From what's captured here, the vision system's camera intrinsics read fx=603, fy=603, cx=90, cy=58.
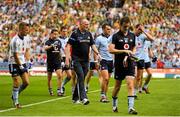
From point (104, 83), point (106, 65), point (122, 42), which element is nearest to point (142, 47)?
point (106, 65)

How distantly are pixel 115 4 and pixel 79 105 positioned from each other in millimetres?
32839

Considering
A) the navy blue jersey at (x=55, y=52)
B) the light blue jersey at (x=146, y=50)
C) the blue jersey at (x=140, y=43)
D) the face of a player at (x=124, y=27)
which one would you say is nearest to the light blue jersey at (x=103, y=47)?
the blue jersey at (x=140, y=43)

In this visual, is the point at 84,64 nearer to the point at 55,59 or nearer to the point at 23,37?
the point at 23,37

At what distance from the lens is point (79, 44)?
1891 cm

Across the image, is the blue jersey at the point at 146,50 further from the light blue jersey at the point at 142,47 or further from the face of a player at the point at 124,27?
the face of a player at the point at 124,27

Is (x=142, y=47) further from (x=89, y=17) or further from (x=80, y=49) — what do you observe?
(x=89, y=17)

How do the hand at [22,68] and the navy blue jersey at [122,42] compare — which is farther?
the hand at [22,68]

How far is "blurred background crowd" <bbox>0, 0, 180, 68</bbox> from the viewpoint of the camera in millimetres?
44125

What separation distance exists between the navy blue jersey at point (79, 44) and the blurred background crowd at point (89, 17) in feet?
76.9

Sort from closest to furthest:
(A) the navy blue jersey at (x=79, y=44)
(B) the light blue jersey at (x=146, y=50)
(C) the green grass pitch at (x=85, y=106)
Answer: (C) the green grass pitch at (x=85, y=106)
(A) the navy blue jersey at (x=79, y=44)
(B) the light blue jersey at (x=146, y=50)

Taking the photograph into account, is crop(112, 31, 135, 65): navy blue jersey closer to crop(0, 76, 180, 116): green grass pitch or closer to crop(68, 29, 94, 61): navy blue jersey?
crop(0, 76, 180, 116): green grass pitch

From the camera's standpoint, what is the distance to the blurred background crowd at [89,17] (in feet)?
145

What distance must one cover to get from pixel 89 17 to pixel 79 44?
29.0 meters

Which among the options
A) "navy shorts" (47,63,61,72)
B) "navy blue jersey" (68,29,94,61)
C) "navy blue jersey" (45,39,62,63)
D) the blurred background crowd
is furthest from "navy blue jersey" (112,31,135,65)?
the blurred background crowd
